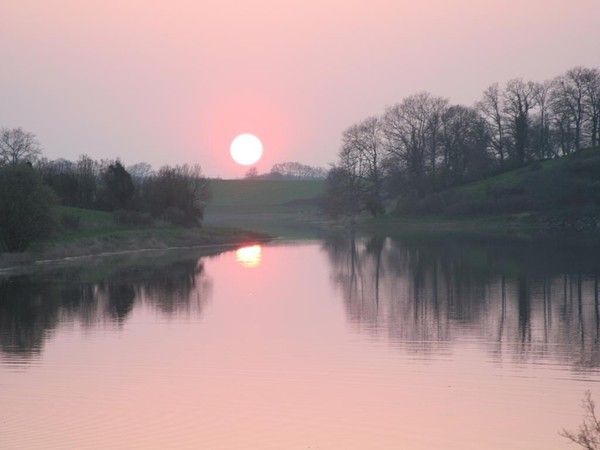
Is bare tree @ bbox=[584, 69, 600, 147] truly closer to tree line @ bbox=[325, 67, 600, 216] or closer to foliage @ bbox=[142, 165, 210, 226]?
tree line @ bbox=[325, 67, 600, 216]

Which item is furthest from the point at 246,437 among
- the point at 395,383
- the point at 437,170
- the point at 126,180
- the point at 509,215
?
the point at 437,170

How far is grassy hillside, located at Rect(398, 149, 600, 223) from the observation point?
267ft

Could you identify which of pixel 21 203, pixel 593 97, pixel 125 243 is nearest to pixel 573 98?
pixel 593 97

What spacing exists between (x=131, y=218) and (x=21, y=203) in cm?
2163

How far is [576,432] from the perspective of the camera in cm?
1380

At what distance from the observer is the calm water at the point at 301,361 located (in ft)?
48.3

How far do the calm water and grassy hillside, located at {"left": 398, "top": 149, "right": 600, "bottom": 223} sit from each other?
43.3 m

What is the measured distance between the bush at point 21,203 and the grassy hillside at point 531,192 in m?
48.4

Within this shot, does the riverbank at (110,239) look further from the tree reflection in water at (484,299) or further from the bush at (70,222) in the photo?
the tree reflection in water at (484,299)

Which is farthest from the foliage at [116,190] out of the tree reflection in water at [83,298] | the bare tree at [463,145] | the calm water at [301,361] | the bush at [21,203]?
the calm water at [301,361]

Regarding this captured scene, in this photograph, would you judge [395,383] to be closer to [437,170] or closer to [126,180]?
[126,180]

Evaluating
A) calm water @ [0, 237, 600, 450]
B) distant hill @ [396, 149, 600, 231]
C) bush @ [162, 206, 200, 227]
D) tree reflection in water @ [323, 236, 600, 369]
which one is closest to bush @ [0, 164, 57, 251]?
calm water @ [0, 237, 600, 450]

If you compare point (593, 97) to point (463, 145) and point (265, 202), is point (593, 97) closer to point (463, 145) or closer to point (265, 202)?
point (463, 145)

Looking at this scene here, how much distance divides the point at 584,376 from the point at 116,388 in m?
9.26
